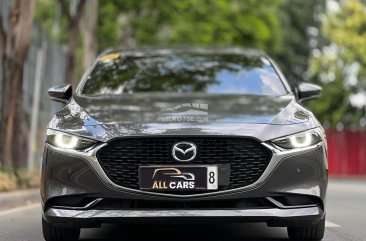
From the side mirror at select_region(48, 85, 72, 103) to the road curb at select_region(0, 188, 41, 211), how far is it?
292 cm

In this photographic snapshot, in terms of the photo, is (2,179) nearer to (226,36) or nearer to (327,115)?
(226,36)

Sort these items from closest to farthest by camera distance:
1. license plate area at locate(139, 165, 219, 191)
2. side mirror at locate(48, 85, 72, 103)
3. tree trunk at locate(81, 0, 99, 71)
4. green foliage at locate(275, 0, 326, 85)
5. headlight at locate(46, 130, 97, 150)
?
license plate area at locate(139, 165, 219, 191) → headlight at locate(46, 130, 97, 150) → side mirror at locate(48, 85, 72, 103) → tree trunk at locate(81, 0, 99, 71) → green foliage at locate(275, 0, 326, 85)

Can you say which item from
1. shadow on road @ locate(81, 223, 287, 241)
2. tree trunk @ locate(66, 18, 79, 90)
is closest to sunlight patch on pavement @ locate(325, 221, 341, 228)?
shadow on road @ locate(81, 223, 287, 241)

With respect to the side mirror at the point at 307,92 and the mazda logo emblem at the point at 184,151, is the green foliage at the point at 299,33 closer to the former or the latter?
the side mirror at the point at 307,92

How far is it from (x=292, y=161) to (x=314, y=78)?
4001cm

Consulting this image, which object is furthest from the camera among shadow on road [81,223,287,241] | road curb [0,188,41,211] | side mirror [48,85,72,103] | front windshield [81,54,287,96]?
road curb [0,188,41,211]

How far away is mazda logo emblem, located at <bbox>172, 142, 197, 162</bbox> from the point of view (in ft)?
15.4

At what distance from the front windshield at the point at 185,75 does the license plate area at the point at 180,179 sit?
1.41 metres

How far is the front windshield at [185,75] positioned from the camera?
605 centimetres

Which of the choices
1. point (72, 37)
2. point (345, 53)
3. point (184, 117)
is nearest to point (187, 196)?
point (184, 117)

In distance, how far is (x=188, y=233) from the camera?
5.98m

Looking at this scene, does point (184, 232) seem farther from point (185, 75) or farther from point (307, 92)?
point (307, 92)

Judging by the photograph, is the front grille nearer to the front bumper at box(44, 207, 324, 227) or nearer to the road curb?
the front bumper at box(44, 207, 324, 227)

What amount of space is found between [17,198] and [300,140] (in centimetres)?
519
